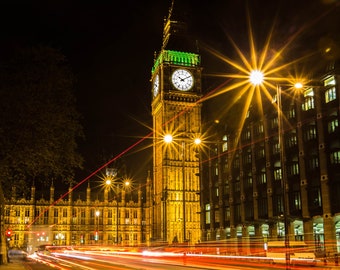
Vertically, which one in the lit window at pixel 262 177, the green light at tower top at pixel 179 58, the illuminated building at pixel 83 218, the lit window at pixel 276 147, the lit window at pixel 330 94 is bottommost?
the illuminated building at pixel 83 218

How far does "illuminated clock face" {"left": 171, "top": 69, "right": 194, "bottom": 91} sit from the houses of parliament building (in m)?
0.27

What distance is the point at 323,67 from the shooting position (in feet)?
191

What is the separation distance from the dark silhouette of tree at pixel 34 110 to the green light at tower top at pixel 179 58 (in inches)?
3629

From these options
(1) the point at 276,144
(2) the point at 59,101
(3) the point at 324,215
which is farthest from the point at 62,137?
(1) the point at 276,144

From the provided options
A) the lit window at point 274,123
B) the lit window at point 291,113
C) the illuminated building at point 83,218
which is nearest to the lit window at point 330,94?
the lit window at point 291,113

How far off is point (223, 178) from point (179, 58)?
49.3 m

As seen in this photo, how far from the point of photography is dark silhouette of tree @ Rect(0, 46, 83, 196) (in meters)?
24.8

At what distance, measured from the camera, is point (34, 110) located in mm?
25188

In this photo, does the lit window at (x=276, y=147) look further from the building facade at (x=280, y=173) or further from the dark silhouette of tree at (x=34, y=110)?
the dark silhouette of tree at (x=34, y=110)

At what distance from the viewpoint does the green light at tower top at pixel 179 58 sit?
390ft

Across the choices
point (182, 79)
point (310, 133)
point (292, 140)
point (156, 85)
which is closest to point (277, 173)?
point (292, 140)

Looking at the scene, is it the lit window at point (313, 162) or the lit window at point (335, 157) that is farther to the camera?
the lit window at point (313, 162)

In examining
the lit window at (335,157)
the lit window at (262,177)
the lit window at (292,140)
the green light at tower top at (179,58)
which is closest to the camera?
the lit window at (335,157)

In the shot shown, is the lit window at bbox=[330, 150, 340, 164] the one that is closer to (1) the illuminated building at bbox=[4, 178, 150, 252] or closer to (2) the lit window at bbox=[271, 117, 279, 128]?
(2) the lit window at bbox=[271, 117, 279, 128]
